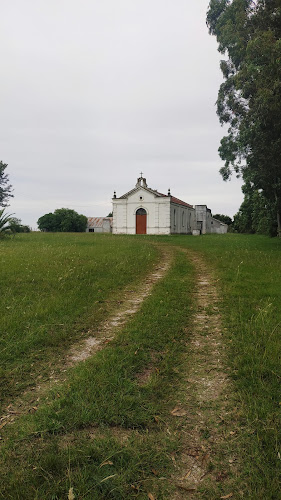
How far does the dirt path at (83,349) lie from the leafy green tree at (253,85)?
11287 mm

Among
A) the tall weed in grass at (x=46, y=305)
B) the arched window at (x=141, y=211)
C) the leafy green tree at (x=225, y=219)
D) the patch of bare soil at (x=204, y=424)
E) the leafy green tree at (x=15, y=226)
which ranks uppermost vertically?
the leafy green tree at (x=225, y=219)

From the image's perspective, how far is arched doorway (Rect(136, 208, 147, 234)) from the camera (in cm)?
4909

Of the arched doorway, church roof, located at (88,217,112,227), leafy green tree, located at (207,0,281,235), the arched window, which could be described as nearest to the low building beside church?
church roof, located at (88,217,112,227)

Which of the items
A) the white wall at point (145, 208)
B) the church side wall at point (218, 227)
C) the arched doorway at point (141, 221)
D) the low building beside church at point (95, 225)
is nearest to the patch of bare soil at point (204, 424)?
the white wall at point (145, 208)

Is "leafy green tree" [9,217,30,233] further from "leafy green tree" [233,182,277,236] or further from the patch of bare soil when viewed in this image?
"leafy green tree" [233,182,277,236]

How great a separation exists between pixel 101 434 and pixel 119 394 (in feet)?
2.10

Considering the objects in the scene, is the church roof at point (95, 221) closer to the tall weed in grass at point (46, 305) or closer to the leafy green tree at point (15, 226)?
the leafy green tree at point (15, 226)

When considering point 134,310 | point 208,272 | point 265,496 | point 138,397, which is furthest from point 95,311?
point 208,272

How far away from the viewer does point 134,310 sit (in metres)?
7.54

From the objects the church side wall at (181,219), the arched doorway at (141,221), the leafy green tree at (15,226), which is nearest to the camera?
the leafy green tree at (15,226)

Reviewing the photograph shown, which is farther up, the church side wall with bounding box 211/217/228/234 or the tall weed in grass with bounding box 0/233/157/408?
the church side wall with bounding box 211/217/228/234

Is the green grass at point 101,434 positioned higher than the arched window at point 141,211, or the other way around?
the arched window at point 141,211

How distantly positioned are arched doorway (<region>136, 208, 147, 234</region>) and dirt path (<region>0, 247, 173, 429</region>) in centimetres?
3920

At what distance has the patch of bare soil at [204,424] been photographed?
2742mm
